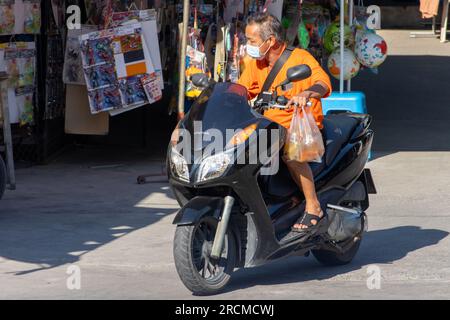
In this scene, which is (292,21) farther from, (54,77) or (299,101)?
(299,101)

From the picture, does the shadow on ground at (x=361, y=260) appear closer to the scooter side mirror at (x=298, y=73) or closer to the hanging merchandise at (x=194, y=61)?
the scooter side mirror at (x=298, y=73)

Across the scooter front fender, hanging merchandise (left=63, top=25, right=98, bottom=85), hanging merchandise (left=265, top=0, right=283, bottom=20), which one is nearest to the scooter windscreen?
the scooter front fender

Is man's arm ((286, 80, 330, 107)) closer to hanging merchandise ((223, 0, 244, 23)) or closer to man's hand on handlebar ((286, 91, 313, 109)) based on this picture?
man's hand on handlebar ((286, 91, 313, 109))

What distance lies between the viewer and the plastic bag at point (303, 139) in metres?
6.12

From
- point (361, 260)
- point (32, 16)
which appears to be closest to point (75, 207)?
point (32, 16)

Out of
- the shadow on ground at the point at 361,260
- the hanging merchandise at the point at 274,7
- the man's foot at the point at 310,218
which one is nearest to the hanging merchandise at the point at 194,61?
the hanging merchandise at the point at 274,7

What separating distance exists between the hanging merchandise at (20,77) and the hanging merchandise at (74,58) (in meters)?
0.36

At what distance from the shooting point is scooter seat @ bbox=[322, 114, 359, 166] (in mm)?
6652

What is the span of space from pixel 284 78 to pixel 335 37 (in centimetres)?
493
